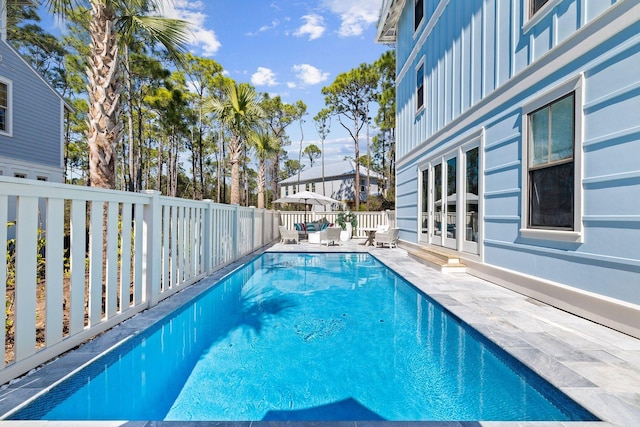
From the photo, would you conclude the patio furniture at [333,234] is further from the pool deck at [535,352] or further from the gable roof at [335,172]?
the gable roof at [335,172]

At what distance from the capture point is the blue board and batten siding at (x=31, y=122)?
32.1ft

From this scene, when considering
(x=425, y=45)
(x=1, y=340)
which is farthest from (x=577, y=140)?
(x=425, y=45)

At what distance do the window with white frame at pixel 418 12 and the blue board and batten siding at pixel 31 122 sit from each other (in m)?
12.5

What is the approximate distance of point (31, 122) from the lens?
1063 cm

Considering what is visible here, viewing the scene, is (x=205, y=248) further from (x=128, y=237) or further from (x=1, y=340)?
(x=1, y=340)

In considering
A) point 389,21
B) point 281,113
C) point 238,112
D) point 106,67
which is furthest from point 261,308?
point 281,113

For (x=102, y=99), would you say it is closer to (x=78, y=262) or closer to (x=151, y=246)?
(x=151, y=246)

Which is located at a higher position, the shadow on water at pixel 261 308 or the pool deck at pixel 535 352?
the pool deck at pixel 535 352

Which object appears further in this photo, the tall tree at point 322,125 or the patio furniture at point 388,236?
the tall tree at point 322,125

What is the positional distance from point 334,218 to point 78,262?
Result: 1366 cm

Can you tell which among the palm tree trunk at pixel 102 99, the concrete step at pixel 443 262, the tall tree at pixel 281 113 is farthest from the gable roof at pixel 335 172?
the palm tree trunk at pixel 102 99

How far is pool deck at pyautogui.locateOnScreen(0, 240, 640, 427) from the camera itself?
5.84 feet

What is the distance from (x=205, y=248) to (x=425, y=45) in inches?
306

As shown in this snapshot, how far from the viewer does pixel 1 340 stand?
1946 millimetres
